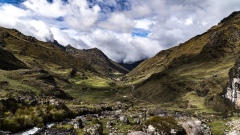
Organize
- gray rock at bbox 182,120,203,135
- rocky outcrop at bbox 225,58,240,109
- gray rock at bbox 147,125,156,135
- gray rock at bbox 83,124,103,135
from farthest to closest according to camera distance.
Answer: rocky outcrop at bbox 225,58,240,109 → gray rock at bbox 182,120,203,135 → gray rock at bbox 83,124,103,135 → gray rock at bbox 147,125,156,135

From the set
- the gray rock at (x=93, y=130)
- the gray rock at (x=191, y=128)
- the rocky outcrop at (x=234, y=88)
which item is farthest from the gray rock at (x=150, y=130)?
the rocky outcrop at (x=234, y=88)

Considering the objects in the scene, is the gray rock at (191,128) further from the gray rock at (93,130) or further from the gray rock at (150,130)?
the gray rock at (93,130)

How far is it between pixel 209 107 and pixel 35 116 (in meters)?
115

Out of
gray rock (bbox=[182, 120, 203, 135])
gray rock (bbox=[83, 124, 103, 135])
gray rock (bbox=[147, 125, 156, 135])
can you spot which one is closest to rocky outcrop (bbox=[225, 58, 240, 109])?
gray rock (bbox=[182, 120, 203, 135])

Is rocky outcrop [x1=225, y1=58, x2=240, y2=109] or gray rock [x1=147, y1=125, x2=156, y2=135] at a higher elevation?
rocky outcrop [x1=225, y1=58, x2=240, y2=109]

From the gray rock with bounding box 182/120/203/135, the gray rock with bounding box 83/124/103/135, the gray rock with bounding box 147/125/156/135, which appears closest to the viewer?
the gray rock with bounding box 147/125/156/135

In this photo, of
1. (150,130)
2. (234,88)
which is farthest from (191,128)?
(234,88)

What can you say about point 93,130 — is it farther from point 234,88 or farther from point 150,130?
point 234,88

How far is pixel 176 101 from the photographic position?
178 m

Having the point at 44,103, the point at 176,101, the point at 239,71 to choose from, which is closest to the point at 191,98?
the point at 176,101

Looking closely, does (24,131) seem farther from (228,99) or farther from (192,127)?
(228,99)

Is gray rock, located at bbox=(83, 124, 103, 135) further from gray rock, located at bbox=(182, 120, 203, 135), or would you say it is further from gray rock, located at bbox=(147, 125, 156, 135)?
gray rock, located at bbox=(182, 120, 203, 135)

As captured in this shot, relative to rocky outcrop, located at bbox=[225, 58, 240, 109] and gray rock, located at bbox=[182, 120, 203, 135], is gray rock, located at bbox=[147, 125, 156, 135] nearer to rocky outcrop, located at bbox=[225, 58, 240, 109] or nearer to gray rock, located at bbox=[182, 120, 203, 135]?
gray rock, located at bbox=[182, 120, 203, 135]

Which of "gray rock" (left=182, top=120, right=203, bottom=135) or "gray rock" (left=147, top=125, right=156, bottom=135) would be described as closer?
"gray rock" (left=147, top=125, right=156, bottom=135)
